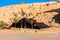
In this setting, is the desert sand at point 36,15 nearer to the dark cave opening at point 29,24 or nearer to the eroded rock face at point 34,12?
the eroded rock face at point 34,12

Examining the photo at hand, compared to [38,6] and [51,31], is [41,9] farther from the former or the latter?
[51,31]

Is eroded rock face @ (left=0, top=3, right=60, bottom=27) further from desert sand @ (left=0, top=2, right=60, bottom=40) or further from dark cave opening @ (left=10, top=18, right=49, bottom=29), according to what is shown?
dark cave opening @ (left=10, top=18, right=49, bottom=29)

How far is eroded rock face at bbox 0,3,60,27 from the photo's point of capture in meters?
18.4

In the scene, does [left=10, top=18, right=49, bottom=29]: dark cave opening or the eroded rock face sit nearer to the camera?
[left=10, top=18, right=49, bottom=29]: dark cave opening

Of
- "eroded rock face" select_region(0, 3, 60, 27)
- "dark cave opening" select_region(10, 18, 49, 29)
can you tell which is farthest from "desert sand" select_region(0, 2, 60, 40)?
"dark cave opening" select_region(10, 18, 49, 29)

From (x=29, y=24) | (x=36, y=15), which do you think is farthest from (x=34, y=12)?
(x=29, y=24)

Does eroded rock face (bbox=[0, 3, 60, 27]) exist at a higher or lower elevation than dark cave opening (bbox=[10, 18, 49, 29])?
higher

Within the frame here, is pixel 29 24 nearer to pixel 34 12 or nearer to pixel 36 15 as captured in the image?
pixel 36 15

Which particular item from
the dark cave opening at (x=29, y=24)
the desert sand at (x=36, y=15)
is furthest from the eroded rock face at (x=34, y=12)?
the dark cave opening at (x=29, y=24)

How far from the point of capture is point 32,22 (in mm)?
18359

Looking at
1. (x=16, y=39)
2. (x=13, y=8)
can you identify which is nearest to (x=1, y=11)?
(x=13, y=8)

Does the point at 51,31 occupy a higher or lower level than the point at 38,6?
lower

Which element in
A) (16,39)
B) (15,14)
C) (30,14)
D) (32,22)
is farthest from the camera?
(15,14)

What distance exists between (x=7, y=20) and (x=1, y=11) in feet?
8.33
